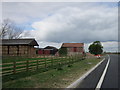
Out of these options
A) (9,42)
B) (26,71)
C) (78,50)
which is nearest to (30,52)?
(9,42)

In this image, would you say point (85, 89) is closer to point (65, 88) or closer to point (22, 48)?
point (65, 88)

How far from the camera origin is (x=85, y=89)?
22.4 ft

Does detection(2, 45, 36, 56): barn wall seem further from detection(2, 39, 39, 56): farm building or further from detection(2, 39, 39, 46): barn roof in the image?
detection(2, 39, 39, 46): barn roof

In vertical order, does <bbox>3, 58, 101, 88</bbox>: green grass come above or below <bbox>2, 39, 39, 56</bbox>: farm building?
below

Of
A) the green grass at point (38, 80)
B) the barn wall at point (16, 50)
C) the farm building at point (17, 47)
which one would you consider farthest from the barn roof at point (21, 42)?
the green grass at point (38, 80)

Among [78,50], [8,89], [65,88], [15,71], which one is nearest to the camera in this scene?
[8,89]

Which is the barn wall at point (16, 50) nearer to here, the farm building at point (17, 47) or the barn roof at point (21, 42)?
the farm building at point (17, 47)

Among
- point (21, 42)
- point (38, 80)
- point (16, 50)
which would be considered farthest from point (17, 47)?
point (38, 80)

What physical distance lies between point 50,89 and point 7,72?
4.23 m

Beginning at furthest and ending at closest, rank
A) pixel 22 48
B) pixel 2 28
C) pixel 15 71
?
pixel 2 28 → pixel 22 48 → pixel 15 71

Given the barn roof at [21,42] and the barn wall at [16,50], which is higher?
the barn roof at [21,42]

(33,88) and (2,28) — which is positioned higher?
(2,28)

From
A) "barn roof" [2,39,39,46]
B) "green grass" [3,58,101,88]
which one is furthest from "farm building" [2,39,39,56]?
"green grass" [3,58,101,88]

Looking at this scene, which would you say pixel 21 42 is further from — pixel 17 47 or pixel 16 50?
pixel 16 50
